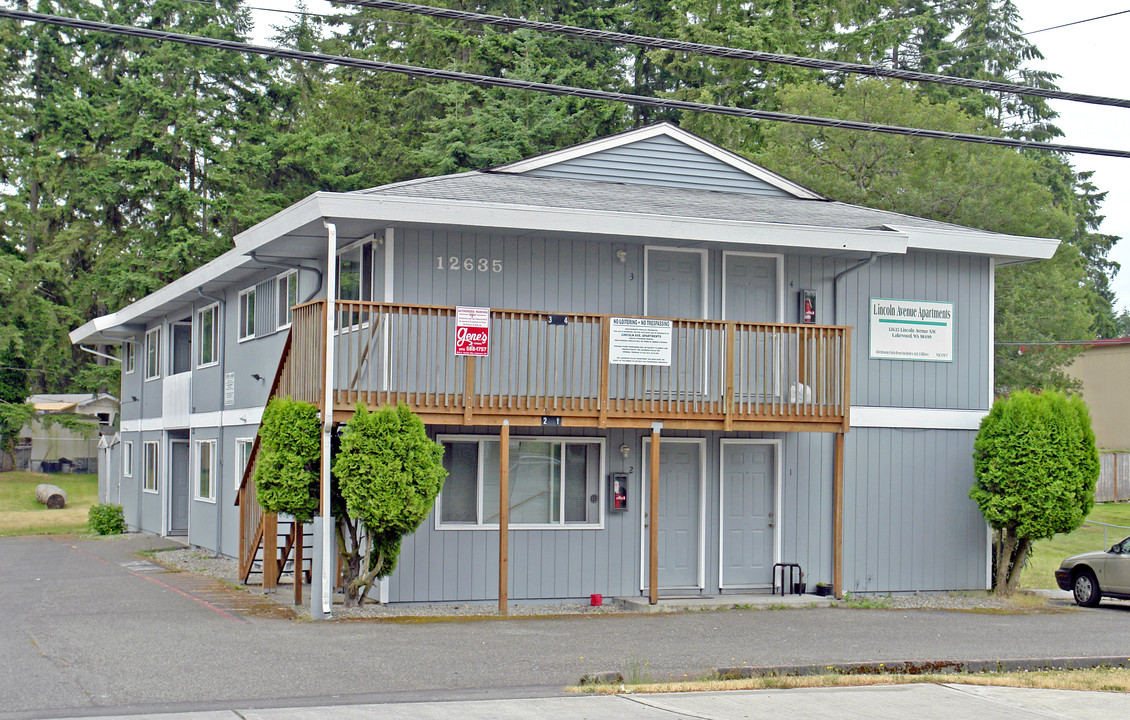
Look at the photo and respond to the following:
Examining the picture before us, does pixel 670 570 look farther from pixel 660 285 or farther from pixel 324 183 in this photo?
pixel 324 183

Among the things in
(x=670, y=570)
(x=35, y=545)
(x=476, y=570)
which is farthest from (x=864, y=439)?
(x=35, y=545)

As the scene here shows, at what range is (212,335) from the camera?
24062 millimetres

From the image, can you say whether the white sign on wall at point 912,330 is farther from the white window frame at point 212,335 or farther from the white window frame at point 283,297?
the white window frame at point 212,335

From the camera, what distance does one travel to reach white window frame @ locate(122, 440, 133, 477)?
31.2 metres

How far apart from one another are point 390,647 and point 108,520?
1979cm

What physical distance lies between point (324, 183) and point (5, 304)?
12.5 metres

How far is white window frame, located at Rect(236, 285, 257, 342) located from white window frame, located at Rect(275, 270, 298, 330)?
1606mm

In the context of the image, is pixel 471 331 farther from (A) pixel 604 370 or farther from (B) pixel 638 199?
(B) pixel 638 199

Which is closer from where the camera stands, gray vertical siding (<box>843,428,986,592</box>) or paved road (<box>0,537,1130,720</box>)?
paved road (<box>0,537,1130,720</box>)

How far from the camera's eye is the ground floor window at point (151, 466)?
28.2 meters

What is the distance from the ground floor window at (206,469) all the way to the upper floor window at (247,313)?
2656 millimetres

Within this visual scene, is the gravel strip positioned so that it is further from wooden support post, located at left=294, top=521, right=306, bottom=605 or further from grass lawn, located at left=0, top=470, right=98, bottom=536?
grass lawn, located at left=0, top=470, right=98, bottom=536

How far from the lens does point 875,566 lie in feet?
57.0

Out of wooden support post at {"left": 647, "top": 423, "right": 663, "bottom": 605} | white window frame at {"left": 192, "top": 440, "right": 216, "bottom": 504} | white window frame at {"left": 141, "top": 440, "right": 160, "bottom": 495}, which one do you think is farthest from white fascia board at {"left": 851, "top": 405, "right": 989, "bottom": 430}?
white window frame at {"left": 141, "top": 440, "right": 160, "bottom": 495}
